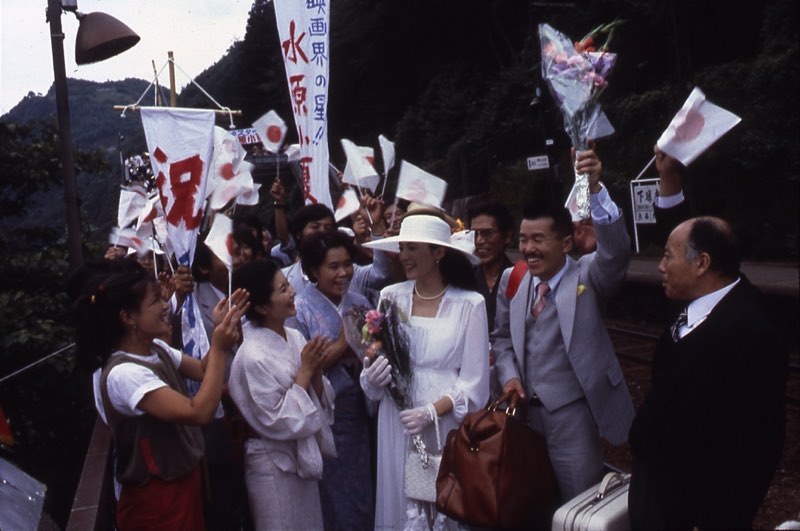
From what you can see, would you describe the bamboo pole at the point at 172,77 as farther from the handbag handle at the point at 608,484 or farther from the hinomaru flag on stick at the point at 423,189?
the handbag handle at the point at 608,484

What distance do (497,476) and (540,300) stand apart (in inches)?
34.3

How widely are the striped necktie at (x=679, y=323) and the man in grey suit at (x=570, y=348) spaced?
527 millimetres

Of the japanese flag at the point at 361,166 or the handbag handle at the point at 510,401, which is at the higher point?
the japanese flag at the point at 361,166

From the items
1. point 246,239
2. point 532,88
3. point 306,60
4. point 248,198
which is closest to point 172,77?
point 306,60

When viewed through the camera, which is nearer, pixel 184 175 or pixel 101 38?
pixel 184 175

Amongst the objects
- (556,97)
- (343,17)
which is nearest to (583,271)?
(556,97)

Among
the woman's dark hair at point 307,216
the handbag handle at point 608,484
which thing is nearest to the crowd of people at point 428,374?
the handbag handle at point 608,484

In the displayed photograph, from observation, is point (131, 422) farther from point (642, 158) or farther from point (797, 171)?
point (642, 158)

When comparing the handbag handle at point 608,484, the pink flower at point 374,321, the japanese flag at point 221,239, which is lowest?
the handbag handle at point 608,484

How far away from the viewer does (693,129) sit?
3145 millimetres

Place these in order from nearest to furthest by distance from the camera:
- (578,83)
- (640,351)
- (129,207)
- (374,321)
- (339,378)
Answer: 1. (578,83)
2. (374,321)
3. (339,378)
4. (129,207)
5. (640,351)

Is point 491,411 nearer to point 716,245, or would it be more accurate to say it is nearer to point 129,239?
point 716,245

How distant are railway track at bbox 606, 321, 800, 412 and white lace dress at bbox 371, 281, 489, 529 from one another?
594 cm

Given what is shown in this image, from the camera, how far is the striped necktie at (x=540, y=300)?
3.66 m
